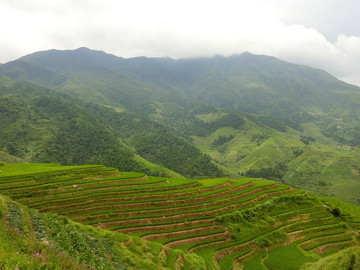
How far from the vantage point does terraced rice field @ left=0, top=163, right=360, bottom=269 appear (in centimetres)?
4122

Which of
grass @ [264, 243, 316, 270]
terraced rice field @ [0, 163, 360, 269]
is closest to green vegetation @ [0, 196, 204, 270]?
terraced rice field @ [0, 163, 360, 269]

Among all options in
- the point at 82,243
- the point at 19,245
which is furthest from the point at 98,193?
the point at 19,245

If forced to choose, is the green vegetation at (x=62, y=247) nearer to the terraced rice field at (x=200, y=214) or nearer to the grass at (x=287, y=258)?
the terraced rice field at (x=200, y=214)

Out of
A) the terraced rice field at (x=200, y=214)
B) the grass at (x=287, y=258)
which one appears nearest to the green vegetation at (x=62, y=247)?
the terraced rice field at (x=200, y=214)

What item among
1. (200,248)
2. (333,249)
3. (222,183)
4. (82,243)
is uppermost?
(82,243)

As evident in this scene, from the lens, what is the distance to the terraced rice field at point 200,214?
41219 mm

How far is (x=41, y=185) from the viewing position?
46.4 m

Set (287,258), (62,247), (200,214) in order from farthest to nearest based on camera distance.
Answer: (200,214) < (287,258) < (62,247)

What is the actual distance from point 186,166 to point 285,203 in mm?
136324

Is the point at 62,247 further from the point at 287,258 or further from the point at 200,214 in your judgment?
the point at 287,258

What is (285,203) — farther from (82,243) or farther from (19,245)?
(19,245)

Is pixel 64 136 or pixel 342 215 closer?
pixel 342 215

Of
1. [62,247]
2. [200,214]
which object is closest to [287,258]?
[200,214]

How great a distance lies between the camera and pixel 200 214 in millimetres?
47125
